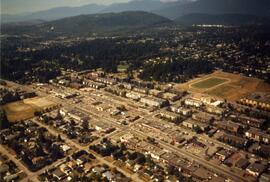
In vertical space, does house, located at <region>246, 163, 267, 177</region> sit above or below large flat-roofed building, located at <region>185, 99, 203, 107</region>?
below

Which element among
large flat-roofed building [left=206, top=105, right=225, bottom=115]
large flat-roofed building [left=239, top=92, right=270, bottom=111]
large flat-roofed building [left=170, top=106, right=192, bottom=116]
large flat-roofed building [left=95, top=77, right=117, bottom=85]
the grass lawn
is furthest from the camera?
the grass lawn

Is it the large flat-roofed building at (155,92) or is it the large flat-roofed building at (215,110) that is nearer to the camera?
the large flat-roofed building at (215,110)

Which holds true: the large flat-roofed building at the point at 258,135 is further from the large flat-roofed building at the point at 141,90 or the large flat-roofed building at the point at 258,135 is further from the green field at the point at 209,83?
the large flat-roofed building at the point at 141,90

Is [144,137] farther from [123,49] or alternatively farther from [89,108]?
[123,49]

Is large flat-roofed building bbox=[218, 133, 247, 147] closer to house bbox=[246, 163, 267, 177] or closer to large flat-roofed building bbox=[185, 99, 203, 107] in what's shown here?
house bbox=[246, 163, 267, 177]

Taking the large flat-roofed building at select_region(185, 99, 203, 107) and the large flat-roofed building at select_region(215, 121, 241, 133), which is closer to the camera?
the large flat-roofed building at select_region(215, 121, 241, 133)

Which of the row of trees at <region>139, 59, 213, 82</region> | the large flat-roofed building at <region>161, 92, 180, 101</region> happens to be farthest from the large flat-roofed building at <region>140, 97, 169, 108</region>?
the row of trees at <region>139, 59, 213, 82</region>

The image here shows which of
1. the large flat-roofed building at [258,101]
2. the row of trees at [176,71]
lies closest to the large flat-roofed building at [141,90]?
the row of trees at [176,71]
